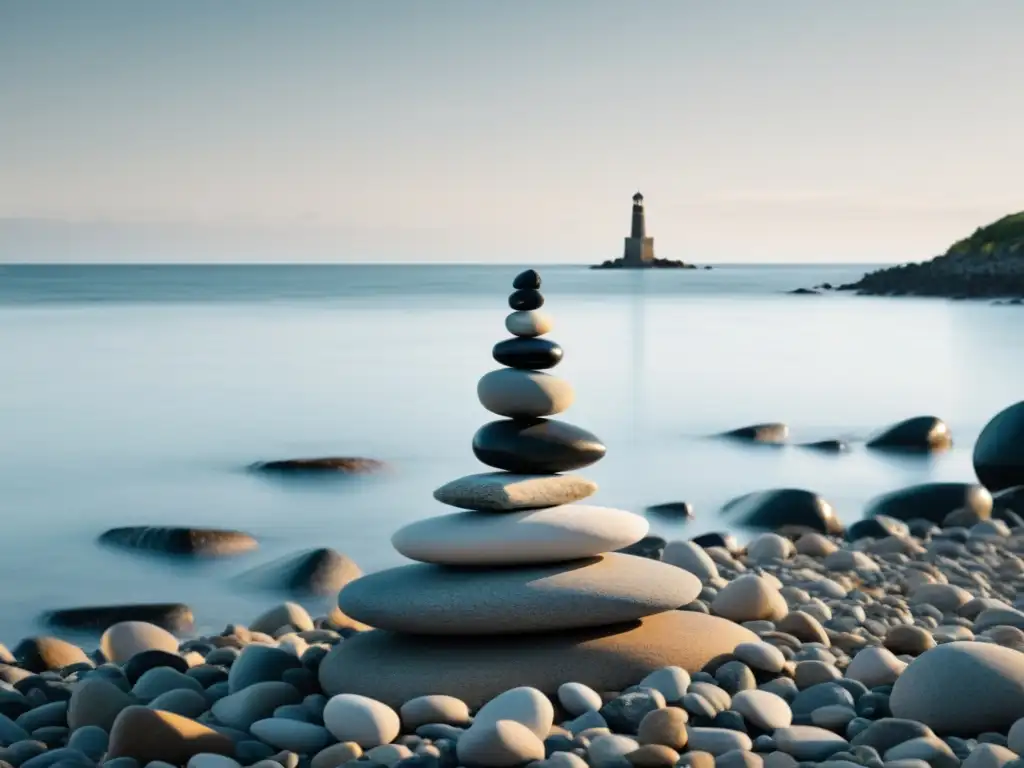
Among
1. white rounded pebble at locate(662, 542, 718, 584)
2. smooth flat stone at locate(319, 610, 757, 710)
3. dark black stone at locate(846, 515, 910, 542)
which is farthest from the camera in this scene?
dark black stone at locate(846, 515, 910, 542)

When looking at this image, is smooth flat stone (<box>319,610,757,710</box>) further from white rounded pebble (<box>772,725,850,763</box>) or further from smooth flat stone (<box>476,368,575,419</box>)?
smooth flat stone (<box>476,368,575,419</box>)

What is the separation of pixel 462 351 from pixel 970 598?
875 inches

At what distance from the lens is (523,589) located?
462 centimetres

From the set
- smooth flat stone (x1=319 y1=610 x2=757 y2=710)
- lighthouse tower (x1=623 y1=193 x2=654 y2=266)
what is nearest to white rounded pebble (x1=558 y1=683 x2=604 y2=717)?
smooth flat stone (x1=319 y1=610 x2=757 y2=710)

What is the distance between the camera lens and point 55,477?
12.0m

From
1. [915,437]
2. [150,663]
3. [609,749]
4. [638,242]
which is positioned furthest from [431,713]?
[638,242]

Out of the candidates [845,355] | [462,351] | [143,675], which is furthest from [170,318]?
[143,675]

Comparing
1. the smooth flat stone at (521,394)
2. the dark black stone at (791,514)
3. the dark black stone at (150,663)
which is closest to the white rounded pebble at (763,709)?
the smooth flat stone at (521,394)

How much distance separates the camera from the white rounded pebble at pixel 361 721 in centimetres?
407

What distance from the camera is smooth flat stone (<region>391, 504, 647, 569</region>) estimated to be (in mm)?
4734

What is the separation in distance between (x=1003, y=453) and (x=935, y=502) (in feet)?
3.24

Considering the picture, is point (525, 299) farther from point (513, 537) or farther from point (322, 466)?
point (322, 466)

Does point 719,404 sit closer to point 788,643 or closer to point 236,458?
point 236,458

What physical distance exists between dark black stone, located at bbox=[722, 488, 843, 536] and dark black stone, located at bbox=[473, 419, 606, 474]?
4128 mm
